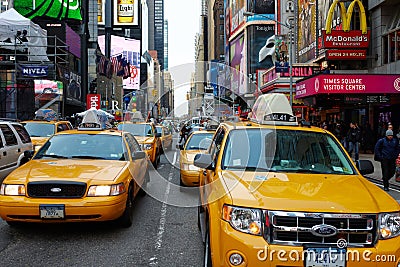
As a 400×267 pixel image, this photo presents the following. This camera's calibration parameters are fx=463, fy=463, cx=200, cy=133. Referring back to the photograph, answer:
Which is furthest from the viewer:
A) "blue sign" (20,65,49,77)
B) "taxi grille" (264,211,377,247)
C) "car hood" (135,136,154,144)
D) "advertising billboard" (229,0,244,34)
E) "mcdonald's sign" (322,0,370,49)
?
"advertising billboard" (229,0,244,34)

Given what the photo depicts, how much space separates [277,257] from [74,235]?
3774 millimetres

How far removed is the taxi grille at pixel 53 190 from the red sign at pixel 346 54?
2171 cm

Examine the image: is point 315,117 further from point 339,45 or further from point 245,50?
point 245,50

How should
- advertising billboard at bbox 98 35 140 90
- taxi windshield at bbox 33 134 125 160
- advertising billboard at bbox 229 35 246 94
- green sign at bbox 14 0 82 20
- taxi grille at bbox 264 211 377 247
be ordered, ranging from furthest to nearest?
1. advertising billboard at bbox 98 35 140 90
2. advertising billboard at bbox 229 35 246 94
3. green sign at bbox 14 0 82 20
4. taxi windshield at bbox 33 134 125 160
5. taxi grille at bbox 264 211 377 247

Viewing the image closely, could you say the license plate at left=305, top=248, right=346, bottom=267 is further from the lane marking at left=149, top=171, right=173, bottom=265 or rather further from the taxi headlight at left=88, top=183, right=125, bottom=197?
the taxi headlight at left=88, top=183, right=125, bottom=197

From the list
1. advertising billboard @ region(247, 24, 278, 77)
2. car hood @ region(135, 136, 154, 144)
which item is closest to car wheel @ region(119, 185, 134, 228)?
car hood @ region(135, 136, 154, 144)

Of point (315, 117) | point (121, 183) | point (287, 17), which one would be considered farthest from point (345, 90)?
point (287, 17)

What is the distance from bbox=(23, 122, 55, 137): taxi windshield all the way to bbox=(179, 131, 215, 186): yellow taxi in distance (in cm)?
546

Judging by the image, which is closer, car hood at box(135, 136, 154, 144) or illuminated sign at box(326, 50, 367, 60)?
car hood at box(135, 136, 154, 144)

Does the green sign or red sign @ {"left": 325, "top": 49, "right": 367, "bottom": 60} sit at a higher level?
the green sign

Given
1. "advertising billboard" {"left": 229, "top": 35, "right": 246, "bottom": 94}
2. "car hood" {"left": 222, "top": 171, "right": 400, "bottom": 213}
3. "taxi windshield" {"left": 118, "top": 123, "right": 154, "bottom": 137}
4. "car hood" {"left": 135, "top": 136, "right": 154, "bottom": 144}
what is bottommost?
"car hood" {"left": 222, "top": 171, "right": 400, "bottom": 213}

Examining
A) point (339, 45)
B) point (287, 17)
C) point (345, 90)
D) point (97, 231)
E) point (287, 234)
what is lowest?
point (97, 231)

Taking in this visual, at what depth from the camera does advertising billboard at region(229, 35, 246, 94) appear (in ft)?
246

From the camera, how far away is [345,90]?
74.5ft
